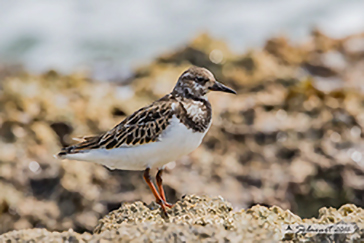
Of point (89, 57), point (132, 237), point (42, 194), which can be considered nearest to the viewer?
point (132, 237)

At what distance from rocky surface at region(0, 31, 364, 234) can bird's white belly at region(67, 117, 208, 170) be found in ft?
4.67

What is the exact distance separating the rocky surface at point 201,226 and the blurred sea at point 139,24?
9516mm

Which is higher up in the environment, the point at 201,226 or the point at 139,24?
the point at 139,24

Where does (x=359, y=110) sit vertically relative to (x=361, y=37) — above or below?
below

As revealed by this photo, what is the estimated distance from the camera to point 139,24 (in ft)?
48.9

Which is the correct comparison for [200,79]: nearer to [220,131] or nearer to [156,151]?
[156,151]

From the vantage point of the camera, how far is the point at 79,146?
4.38 metres

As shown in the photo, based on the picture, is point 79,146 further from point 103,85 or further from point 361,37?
point 361,37

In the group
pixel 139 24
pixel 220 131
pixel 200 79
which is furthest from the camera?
pixel 139 24

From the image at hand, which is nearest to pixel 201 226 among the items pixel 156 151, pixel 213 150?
pixel 156 151

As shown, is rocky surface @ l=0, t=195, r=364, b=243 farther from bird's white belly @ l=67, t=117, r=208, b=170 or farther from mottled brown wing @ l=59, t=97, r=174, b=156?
mottled brown wing @ l=59, t=97, r=174, b=156

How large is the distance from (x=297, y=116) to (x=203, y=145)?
129 centimetres

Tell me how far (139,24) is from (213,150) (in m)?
9.51

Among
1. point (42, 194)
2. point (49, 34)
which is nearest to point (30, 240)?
point (42, 194)
